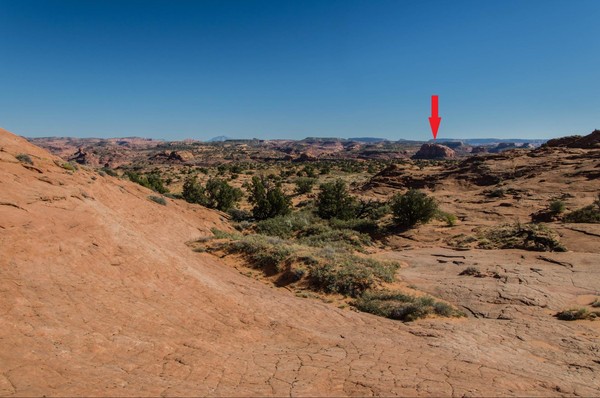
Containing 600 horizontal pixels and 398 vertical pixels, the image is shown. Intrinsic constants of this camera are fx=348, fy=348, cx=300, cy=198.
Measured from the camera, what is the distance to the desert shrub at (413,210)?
20.4m

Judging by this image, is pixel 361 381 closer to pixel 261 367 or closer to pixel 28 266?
pixel 261 367

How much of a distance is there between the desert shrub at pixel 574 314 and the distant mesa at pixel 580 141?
34522 mm

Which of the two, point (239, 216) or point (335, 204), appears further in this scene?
point (335, 204)

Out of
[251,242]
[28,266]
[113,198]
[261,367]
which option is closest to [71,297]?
[28,266]

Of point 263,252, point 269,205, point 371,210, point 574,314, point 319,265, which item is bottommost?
point 574,314

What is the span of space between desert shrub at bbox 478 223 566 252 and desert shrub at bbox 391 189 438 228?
3.31m

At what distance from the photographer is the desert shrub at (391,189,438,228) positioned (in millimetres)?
20438

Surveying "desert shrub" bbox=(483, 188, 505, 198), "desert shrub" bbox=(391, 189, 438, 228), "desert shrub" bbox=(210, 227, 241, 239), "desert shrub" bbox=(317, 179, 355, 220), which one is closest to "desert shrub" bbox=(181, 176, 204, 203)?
"desert shrub" bbox=(317, 179, 355, 220)

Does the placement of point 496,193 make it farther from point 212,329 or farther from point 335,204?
point 212,329

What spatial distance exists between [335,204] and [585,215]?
13.7 metres

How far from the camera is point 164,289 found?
8203mm

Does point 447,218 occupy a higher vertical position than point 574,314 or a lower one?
higher

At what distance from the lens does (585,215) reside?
1827 cm

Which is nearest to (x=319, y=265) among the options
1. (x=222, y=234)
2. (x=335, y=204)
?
(x=222, y=234)
